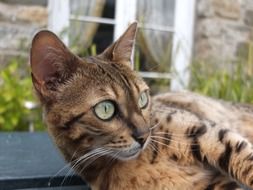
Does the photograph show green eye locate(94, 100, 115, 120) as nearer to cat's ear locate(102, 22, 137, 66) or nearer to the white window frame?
cat's ear locate(102, 22, 137, 66)

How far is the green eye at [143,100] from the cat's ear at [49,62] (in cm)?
23

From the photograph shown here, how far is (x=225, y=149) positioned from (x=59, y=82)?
56cm

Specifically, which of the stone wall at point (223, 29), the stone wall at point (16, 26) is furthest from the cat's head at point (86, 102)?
the stone wall at point (223, 29)

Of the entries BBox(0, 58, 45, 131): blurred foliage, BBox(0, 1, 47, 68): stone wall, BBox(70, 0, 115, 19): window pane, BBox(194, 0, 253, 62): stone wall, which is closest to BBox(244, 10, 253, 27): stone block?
BBox(194, 0, 253, 62): stone wall

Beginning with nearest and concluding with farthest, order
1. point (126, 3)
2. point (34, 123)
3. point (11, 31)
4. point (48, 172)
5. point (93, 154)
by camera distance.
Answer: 1. point (93, 154)
2. point (48, 172)
3. point (34, 123)
4. point (11, 31)
5. point (126, 3)

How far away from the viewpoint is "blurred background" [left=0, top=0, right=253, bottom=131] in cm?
402

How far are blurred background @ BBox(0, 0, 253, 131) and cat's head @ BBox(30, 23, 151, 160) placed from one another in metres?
Answer: 2.01

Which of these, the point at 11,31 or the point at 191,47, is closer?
the point at 11,31

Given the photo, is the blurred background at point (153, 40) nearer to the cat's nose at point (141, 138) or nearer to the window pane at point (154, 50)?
the window pane at point (154, 50)

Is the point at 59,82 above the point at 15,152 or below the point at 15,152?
above

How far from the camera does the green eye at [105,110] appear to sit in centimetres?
165

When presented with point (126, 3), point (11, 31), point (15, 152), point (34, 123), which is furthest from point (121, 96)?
point (126, 3)

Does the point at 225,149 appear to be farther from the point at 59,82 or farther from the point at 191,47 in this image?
the point at 191,47

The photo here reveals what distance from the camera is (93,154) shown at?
1681 mm
